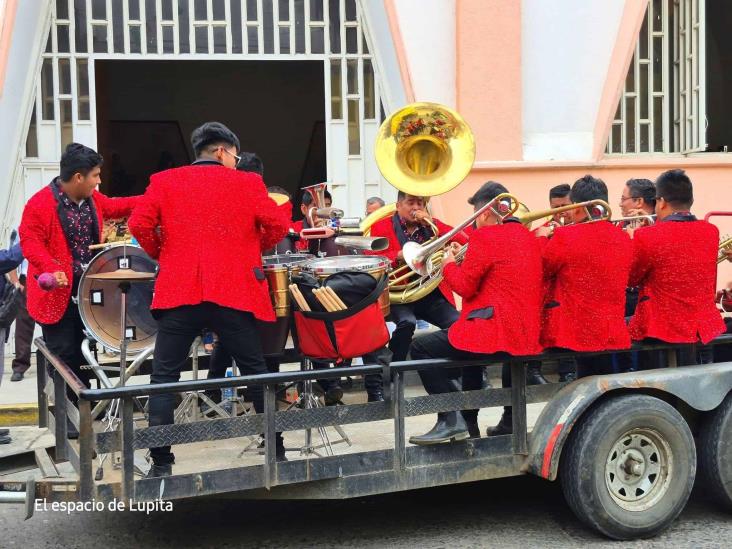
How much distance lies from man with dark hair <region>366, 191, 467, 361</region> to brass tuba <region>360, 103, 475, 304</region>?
108 mm

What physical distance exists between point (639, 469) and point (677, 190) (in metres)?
1.51

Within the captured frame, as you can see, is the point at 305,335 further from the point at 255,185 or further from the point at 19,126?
the point at 19,126

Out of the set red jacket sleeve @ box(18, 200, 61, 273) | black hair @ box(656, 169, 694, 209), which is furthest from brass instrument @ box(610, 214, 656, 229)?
red jacket sleeve @ box(18, 200, 61, 273)

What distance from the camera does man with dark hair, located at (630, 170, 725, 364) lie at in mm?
5387

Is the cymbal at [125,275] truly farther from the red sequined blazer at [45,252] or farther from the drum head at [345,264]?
the drum head at [345,264]

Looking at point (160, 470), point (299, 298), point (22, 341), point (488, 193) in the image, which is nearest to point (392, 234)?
point (488, 193)

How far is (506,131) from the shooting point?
33.6 ft

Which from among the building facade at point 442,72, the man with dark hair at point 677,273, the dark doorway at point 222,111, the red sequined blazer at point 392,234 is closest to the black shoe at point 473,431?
the man with dark hair at point 677,273

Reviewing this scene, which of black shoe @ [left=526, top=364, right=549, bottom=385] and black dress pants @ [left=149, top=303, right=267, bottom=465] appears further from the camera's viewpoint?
black shoe @ [left=526, top=364, right=549, bottom=385]

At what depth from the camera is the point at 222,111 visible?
1599cm

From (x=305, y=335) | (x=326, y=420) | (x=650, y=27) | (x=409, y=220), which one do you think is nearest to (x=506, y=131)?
(x=650, y=27)

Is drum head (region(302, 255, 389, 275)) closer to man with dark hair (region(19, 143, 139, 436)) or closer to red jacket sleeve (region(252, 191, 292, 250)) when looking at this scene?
red jacket sleeve (region(252, 191, 292, 250))

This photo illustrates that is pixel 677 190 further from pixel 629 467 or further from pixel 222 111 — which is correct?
pixel 222 111

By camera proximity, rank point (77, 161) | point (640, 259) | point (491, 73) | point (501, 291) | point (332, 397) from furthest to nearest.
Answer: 1. point (491, 73)
2. point (332, 397)
3. point (77, 161)
4. point (640, 259)
5. point (501, 291)
